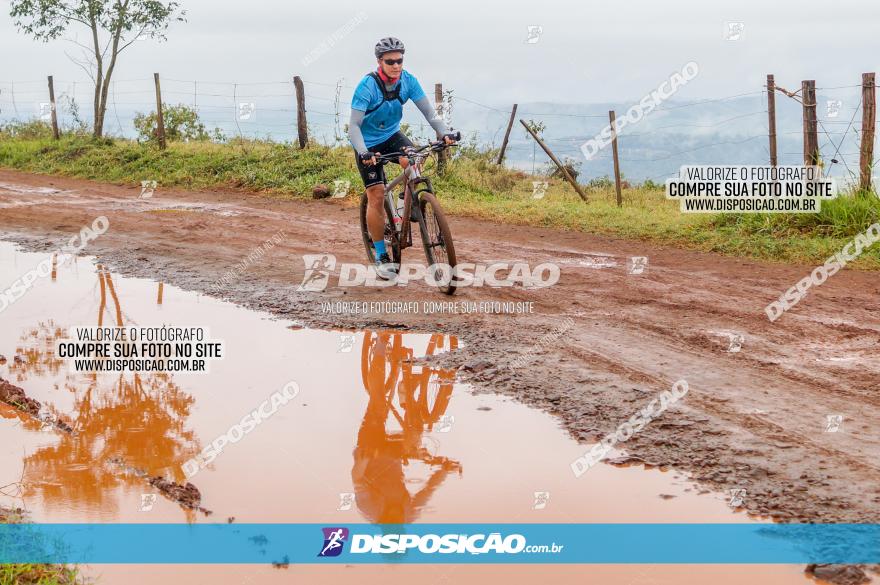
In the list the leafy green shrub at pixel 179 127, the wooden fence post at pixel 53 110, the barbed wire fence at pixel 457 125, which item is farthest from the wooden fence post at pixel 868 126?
the wooden fence post at pixel 53 110

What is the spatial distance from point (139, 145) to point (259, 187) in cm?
758

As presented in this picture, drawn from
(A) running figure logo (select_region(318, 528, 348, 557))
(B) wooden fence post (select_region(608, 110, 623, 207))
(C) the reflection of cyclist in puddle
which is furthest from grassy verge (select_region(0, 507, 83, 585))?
(B) wooden fence post (select_region(608, 110, 623, 207))

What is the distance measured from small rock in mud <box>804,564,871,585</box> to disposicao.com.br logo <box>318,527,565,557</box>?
104 cm

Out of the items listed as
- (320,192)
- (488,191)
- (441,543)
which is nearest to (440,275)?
(441,543)

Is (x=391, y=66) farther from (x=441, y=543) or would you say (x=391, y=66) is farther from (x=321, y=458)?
(x=441, y=543)

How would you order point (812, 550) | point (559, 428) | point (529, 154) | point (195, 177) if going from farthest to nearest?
point (529, 154) < point (195, 177) < point (559, 428) < point (812, 550)

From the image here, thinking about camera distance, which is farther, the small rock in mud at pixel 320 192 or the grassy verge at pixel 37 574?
the small rock in mud at pixel 320 192

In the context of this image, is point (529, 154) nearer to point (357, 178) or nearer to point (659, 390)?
point (357, 178)

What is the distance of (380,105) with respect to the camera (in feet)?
27.8

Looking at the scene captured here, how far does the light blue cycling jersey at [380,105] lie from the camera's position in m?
8.34

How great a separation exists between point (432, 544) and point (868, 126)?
10392 mm

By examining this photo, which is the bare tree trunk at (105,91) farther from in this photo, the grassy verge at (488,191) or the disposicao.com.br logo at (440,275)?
the disposicao.com.br logo at (440,275)

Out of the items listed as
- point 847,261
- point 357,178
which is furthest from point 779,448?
point 357,178

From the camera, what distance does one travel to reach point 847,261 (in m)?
10.1
